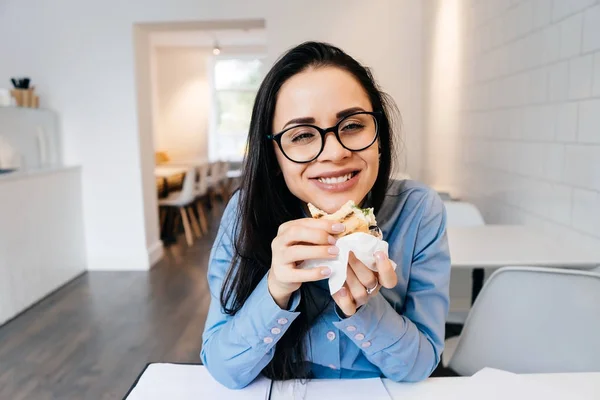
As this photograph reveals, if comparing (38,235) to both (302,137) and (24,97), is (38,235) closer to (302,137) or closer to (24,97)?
(24,97)

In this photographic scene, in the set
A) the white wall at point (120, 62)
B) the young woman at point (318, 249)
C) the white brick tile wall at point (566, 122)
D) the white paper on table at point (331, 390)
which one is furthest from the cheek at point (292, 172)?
the white wall at point (120, 62)

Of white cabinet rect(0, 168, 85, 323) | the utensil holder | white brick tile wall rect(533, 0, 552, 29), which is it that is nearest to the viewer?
white brick tile wall rect(533, 0, 552, 29)

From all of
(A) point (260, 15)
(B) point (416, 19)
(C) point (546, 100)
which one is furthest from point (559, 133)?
(A) point (260, 15)

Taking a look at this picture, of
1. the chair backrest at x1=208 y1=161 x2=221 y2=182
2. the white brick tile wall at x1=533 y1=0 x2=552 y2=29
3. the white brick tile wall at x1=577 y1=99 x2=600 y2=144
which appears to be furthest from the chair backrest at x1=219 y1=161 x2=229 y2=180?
the white brick tile wall at x1=577 y1=99 x2=600 y2=144

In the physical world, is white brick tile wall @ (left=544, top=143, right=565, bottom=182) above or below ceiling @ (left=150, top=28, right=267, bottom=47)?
below

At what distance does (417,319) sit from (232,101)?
31.0 feet

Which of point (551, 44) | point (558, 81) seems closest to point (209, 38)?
point (551, 44)

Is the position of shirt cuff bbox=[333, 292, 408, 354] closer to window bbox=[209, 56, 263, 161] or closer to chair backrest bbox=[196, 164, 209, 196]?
chair backrest bbox=[196, 164, 209, 196]

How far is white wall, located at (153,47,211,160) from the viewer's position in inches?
376

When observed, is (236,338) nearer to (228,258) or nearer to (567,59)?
(228,258)

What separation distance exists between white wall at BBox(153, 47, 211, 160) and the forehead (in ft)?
29.5

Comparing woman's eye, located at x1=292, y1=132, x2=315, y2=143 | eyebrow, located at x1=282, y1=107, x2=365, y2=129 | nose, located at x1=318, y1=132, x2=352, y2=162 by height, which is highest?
eyebrow, located at x1=282, y1=107, x2=365, y2=129

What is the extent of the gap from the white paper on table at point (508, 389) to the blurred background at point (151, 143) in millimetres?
1081

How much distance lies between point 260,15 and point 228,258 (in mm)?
3801
